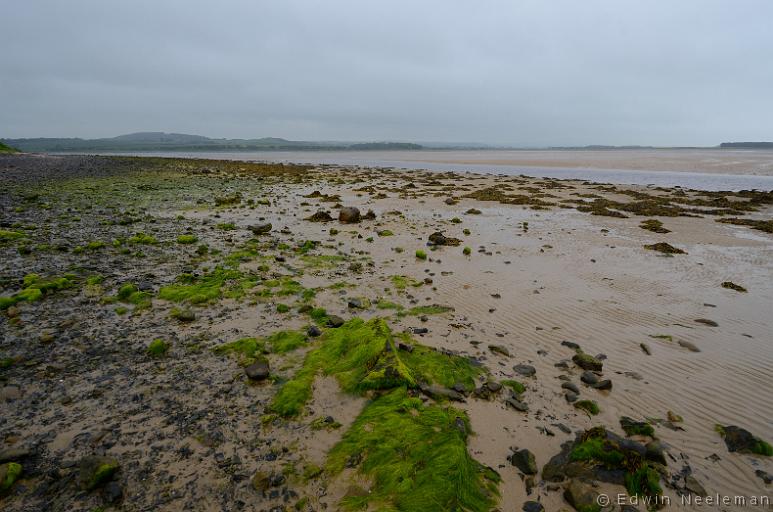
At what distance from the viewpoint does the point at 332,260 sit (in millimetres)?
10508

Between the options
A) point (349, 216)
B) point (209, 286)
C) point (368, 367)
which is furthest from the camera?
point (349, 216)

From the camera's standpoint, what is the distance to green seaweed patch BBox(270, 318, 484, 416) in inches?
191

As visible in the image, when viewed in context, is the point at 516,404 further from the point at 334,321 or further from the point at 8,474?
the point at 8,474

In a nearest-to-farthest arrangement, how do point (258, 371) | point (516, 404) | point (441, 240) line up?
1. point (516, 404)
2. point (258, 371)
3. point (441, 240)

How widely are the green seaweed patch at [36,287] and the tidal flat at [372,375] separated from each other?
0.05m

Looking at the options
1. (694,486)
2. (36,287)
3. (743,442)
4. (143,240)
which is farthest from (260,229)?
(743,442)

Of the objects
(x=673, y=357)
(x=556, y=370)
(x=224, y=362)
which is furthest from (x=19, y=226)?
(x=673, y=357)

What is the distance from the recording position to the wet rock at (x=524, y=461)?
146 inches

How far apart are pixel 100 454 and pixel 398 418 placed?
9.82 ft

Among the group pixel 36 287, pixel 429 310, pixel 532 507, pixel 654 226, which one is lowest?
pixel 532 507

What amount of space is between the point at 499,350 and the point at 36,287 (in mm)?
8725

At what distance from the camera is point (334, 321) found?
6.72m

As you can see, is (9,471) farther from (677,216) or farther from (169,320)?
(677,216)

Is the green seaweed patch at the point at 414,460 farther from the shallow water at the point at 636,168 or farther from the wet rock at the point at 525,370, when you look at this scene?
the shallow water at the point at 636,168
